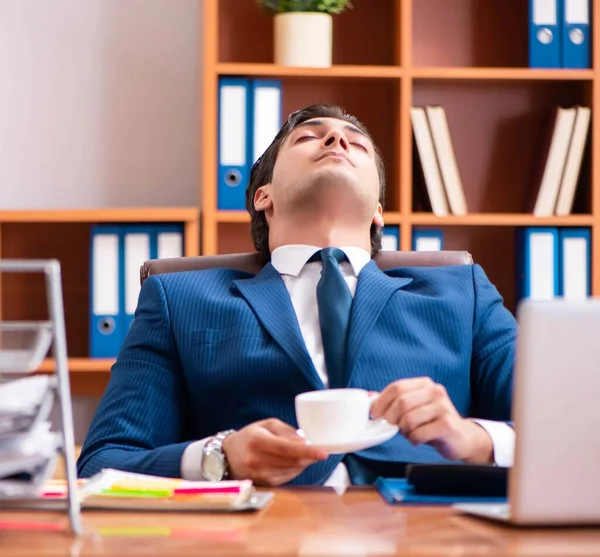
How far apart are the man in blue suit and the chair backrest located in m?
0.06

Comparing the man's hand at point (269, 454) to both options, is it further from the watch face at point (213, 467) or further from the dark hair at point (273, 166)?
the dark hair at point (273, 166)

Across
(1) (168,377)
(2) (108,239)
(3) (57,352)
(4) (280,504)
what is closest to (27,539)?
(3) (57,352)

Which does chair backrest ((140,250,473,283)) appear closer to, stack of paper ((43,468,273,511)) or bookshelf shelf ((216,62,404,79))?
stack of paper ((43,468,273,511))

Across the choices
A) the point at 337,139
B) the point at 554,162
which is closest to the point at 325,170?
the point at 337,139

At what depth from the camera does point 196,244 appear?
2.81 meters

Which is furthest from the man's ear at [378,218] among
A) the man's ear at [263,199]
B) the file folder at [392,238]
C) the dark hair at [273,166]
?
the file folder at [392,238]

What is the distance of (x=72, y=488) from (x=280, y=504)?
10.5 inches

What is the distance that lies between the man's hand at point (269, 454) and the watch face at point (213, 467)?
0.08 feet

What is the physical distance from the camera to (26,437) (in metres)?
0.83

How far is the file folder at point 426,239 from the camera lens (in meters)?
2.89

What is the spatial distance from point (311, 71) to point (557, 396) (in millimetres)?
2093

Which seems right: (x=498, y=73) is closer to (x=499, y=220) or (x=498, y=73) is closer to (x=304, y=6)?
(x=499, y=220)

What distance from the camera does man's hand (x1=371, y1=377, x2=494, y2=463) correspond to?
3.94 ft

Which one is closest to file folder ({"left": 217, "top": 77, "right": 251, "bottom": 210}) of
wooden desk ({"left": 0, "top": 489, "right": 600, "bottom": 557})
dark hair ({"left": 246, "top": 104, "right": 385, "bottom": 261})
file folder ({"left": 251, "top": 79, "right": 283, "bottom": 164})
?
file folder ({"left": 251, "top": 79, "right": 283, "bottom": 164})
